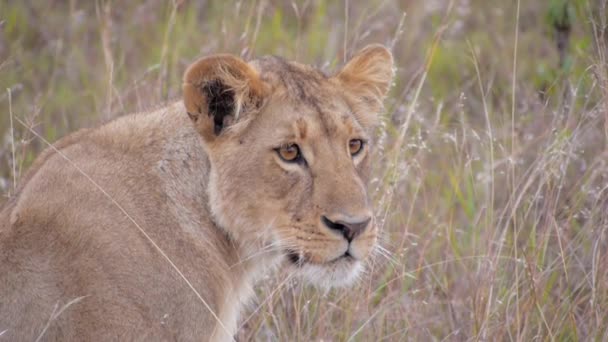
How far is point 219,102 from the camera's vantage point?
4.11m

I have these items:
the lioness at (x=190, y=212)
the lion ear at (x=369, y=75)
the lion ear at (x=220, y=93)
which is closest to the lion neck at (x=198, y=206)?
the lioness at (x=190, y=212)

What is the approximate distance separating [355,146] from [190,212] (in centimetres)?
77

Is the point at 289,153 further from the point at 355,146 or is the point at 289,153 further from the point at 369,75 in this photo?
the point at 369,75

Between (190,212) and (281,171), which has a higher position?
(281,171)

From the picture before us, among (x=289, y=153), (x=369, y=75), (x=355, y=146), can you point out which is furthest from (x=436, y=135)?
(x=289, y=153)

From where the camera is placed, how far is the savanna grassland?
4652 mm

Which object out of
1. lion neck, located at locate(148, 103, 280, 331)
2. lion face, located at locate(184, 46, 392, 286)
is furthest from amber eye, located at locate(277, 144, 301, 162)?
lion neck, located at locate(148, 103, 280, 331)

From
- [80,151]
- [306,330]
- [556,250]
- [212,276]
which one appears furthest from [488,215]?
[80,151]

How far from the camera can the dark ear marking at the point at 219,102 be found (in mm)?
4051

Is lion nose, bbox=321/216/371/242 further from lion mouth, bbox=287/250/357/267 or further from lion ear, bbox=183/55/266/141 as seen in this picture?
lion ear, bbox=183/55/266/141

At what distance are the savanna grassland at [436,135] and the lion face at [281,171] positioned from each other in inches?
11.3

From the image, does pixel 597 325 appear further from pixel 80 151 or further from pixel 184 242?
pixel 80 151

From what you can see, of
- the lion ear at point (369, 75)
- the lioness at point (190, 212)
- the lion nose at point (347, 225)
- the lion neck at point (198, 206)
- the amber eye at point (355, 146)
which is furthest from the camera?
the lion ear at point (369, 75)

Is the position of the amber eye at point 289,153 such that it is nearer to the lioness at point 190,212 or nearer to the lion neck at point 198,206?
the lioness at point 190,212
